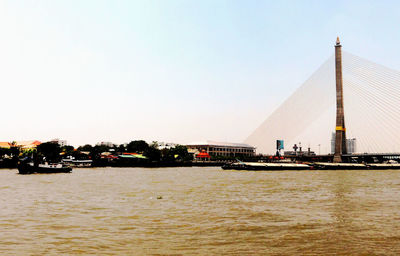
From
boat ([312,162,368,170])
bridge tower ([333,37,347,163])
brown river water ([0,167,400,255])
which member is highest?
bridge tower ([333,37,347,163])

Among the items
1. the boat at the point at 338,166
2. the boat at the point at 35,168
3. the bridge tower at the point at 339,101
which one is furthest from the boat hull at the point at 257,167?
the boat at the point at 35,168

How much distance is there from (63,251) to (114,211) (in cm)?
686

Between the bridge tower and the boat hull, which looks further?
the bridge tower

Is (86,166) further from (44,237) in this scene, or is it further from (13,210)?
(44,237)

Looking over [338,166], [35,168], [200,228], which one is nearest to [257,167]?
[338,166]

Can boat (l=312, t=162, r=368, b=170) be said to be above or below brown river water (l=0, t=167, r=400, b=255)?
below

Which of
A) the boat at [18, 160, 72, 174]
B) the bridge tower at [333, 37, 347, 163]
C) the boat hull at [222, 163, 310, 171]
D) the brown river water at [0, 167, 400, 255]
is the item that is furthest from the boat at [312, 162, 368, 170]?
the brown river water at [0, 167, 400, 255]

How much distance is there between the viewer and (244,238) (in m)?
Result: 10.8

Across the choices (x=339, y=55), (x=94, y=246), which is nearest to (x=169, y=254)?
(x=94, y=246)

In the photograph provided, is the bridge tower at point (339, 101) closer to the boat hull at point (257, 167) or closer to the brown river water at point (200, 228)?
the boat hull at point (257, 167)

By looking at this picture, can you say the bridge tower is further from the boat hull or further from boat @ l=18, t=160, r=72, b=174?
boat @ l=18, t=160, r=72, b=174

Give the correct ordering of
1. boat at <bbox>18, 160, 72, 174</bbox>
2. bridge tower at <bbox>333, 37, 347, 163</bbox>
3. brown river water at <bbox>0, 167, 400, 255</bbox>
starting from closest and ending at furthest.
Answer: brown river water at <bbox>0, 167, 400, 255</bbox>, boat at <bbox>18, 160, 72, 174</bbox>, bridge tower at <bbox>333, 37, 347, 163</bbox>

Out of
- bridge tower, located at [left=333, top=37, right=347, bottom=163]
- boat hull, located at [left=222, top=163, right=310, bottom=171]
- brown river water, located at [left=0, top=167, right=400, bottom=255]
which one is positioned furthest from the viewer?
bridge tower, located at [left=333, top=37, right=347, bottom=163]

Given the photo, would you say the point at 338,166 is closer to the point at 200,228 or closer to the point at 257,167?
the point at 257,167
